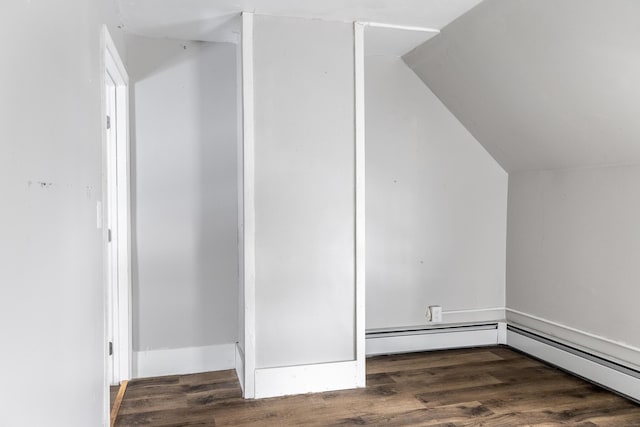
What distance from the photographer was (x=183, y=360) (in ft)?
11.5

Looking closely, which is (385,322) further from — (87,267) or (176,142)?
(87,267)

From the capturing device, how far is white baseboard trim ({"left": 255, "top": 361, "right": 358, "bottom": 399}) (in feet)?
10.0

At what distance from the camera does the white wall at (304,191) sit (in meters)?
3.07

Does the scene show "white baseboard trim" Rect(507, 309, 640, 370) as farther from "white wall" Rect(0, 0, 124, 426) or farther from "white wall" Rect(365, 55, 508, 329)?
"white wall" Rect(0, 0, 124, 426)

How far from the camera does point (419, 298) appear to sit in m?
3.97

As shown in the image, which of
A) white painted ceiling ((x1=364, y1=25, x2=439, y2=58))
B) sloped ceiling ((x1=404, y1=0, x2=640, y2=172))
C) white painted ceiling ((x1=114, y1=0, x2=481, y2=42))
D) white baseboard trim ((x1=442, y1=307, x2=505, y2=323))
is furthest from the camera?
white baseboard trim ((x1=442, y1=307, x2=505, y2=323))

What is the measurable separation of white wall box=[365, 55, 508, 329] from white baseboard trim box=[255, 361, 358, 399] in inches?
28.4

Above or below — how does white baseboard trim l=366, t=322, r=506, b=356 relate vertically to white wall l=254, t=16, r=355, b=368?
below

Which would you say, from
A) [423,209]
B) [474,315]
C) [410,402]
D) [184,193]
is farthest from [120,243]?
[474,315]

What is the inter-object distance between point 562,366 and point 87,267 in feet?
10.1

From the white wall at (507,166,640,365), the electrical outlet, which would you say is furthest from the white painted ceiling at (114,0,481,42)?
the electrical outlet

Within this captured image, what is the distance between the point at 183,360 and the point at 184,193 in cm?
115

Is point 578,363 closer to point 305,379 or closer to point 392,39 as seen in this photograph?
point 305,379

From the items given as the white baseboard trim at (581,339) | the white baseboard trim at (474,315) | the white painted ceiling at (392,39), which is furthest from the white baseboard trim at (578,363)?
the white painted ceiling at (392,39)
